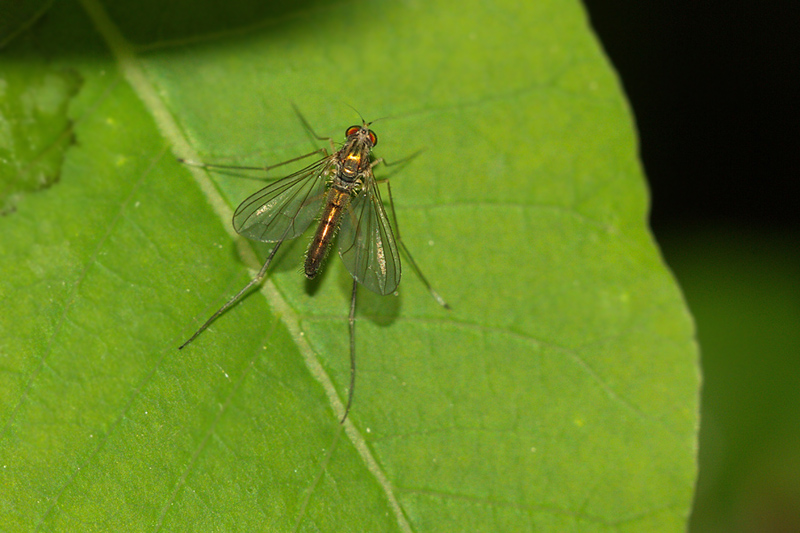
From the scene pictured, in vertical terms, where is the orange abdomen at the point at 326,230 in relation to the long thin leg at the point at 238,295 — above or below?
below

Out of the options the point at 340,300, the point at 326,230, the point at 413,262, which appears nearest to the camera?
the point at 340,300

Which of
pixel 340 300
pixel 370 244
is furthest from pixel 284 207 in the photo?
pixel 340 300

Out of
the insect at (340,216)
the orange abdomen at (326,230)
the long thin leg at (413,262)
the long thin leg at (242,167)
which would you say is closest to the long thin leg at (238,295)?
the insect at (340,216)

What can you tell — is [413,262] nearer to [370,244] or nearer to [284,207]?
[370,244]

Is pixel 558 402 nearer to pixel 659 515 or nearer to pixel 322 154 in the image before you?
pixel 659 515

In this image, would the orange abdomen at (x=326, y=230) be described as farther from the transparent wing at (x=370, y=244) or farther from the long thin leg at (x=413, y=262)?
the long thin leg at (x=413, y=262)

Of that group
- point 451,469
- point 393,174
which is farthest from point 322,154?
point 451,469
